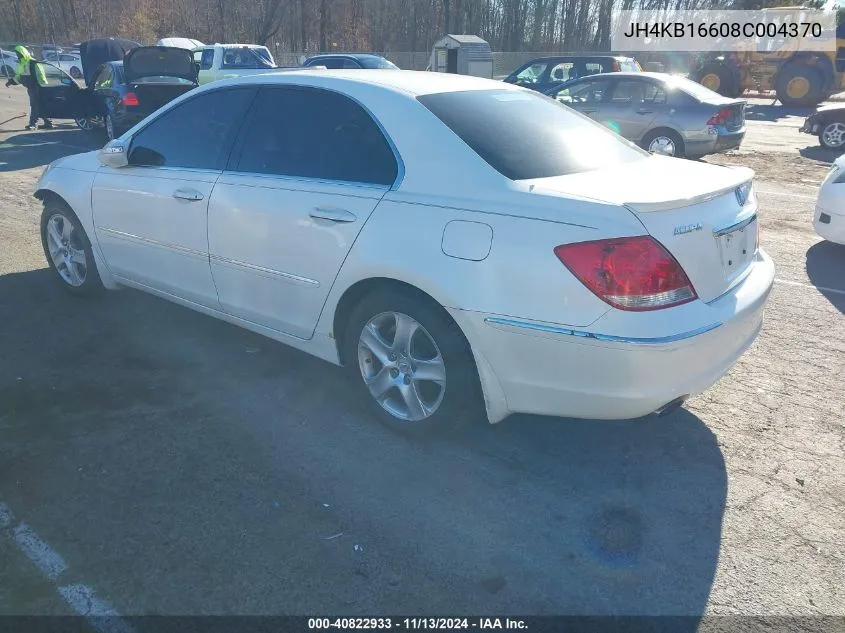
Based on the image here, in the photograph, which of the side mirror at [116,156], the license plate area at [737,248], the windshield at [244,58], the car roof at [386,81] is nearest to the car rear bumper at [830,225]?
the license plate area at [737,248]

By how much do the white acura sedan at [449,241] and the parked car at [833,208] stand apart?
3.39m

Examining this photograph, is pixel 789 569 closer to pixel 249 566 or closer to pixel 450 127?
pixel 249 566

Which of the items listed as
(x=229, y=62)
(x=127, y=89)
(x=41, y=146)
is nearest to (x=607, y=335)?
(x=127, y=89)

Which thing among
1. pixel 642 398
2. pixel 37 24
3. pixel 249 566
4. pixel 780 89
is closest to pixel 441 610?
pixel 249 566

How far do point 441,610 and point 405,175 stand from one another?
1.94 meters

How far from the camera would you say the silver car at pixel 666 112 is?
37.7ft

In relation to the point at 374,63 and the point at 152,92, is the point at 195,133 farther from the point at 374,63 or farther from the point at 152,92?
the point at 374,63

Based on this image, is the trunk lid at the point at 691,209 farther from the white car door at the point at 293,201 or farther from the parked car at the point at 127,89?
the parked car at the point at 127,89

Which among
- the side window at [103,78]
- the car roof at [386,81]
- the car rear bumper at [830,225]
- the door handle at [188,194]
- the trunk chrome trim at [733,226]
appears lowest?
the car rear bumper at [830,225]

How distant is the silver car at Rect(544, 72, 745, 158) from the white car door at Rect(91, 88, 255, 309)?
8449mm

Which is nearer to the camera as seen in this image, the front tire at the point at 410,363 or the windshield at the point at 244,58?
the front tire at the point at 410,363

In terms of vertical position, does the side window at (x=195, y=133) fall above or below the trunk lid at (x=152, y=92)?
above

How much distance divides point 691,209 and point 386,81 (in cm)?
178

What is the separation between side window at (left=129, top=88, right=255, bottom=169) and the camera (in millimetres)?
4188
